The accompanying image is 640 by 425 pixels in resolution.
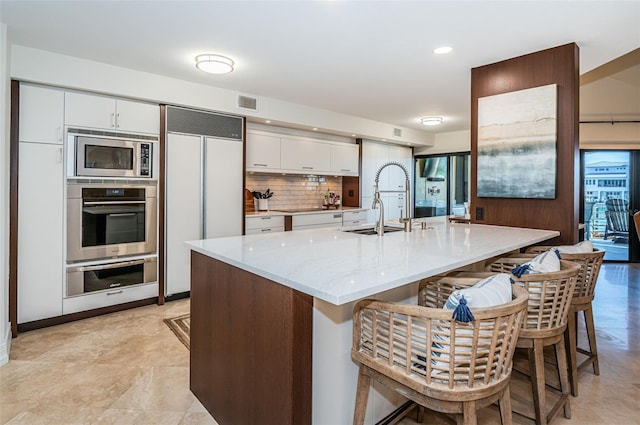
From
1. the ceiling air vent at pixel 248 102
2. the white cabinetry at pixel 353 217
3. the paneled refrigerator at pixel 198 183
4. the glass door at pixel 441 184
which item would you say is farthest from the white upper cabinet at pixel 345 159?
the glass door at pixel 441 184

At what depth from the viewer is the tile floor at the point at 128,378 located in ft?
6.56

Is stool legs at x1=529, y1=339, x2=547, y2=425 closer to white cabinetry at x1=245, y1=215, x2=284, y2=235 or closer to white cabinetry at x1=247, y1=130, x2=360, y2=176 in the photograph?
white cabinetry at x1=245, y1=215, x2=284, y2=235

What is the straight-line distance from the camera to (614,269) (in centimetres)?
566

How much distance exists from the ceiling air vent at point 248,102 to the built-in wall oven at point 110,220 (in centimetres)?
139

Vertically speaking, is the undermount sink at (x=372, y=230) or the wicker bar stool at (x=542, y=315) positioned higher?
the undermount sink at (x=372, y=230)

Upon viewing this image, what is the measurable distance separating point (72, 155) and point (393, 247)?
3012mm

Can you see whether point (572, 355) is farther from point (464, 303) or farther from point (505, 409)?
point (464, 303)

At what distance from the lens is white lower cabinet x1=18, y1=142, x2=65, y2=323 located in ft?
10.1

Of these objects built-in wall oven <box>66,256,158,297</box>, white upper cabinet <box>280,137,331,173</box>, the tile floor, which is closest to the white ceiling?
white upper cabinet <box>280,137,331,173</box>

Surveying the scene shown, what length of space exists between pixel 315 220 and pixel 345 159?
1314mm

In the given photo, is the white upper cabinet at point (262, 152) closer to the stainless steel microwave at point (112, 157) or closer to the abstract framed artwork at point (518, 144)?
the stainless steel microwave at point (112, 157)

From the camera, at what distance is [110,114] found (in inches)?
137

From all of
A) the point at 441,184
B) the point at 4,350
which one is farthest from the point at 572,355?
the point at 441,184

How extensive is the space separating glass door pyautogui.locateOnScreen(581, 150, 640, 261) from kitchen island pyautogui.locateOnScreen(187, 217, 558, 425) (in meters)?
5.34
